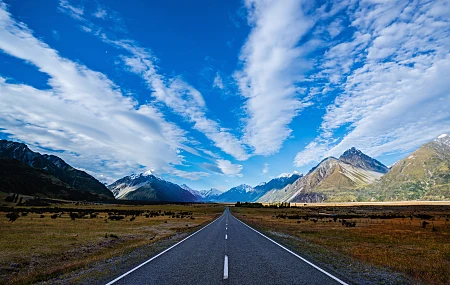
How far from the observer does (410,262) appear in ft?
43.7

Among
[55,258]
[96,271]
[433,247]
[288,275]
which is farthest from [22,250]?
[433,247]

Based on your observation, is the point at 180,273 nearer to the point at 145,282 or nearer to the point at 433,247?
the point at 145,282

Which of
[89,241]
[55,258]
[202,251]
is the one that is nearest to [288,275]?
[202,251]

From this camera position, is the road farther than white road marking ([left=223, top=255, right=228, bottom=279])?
No

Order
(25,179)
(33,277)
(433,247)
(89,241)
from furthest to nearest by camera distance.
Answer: (25,179), (89,241), (433,247), (33,277)

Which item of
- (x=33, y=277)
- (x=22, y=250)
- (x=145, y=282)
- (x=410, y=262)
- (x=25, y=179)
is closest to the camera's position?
(x=145, y=282)

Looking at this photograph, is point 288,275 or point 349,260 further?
point 349,260

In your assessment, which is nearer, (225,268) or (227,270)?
(227,270)

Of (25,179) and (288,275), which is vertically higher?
(25,179)

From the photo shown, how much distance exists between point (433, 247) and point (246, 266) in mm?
16333

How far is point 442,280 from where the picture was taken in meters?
9.83

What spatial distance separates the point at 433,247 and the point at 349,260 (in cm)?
1055

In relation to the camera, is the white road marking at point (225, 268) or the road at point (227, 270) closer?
the road at point (227, 270)

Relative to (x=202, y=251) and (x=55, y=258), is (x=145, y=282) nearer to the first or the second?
(x=202, y=251)
